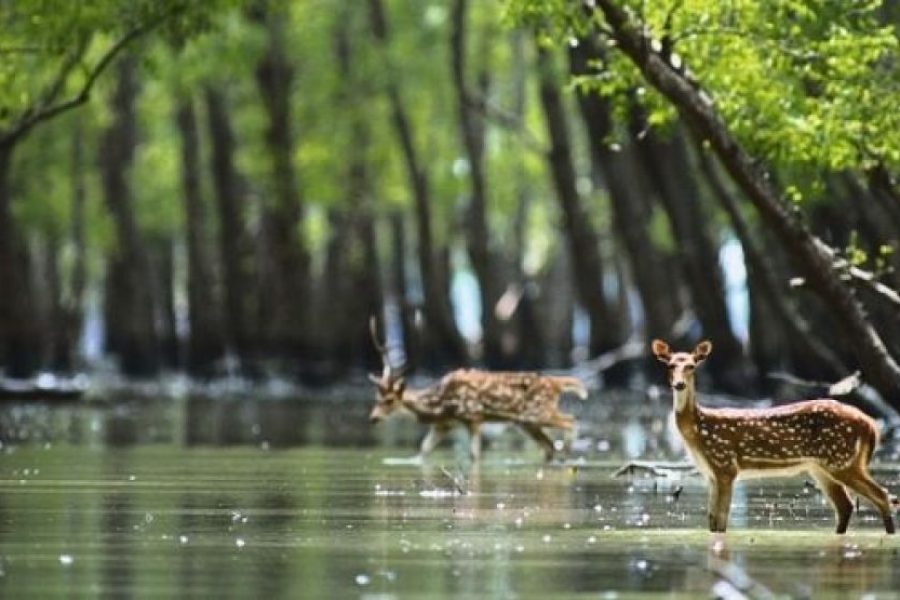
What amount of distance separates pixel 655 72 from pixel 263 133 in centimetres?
4044

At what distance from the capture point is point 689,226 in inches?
1748

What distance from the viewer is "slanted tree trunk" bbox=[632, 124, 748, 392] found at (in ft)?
144

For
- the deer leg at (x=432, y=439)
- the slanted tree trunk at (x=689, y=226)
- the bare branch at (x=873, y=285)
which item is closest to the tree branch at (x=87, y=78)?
the deer leg at (x=432, y=439)

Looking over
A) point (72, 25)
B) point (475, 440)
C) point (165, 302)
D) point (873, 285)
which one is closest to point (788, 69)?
point (873, 285)

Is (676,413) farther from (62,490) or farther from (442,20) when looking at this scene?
(442,20)

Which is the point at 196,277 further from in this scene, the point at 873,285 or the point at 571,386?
the point at 873,285

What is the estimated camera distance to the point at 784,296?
3512 centimetres

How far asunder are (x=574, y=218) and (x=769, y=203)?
30.7 metres

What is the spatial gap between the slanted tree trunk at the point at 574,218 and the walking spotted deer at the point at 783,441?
117ft

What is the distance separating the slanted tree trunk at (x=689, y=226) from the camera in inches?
1729

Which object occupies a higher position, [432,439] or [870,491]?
[432,439]

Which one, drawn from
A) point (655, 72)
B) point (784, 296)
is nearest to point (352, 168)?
point (784, 296)

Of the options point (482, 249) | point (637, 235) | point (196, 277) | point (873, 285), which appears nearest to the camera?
point (873, 285)

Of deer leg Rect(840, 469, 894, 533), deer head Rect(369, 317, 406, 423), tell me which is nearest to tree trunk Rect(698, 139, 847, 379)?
deer head Rect(369, 317, 406, 423)
